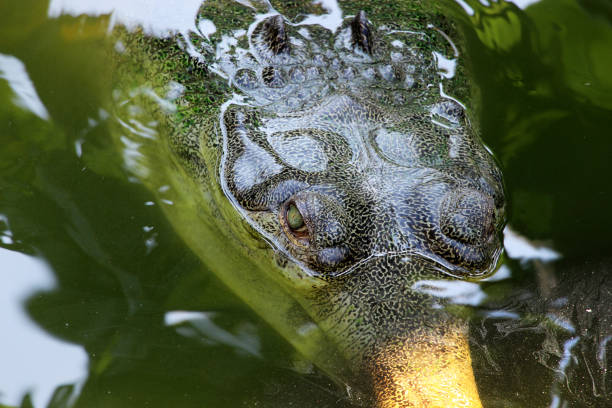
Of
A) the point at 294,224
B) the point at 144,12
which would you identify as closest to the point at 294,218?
the point at 294,224

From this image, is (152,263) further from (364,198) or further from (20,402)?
(364,198)

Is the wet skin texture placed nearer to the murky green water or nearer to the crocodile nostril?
the crocodile nostril

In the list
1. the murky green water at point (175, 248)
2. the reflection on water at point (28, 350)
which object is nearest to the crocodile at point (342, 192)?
the murky green water at point (175, 248)

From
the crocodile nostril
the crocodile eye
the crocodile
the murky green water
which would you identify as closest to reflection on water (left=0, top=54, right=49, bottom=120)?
the murky green water

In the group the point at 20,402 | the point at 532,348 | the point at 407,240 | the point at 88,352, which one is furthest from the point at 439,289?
the point at 20,402

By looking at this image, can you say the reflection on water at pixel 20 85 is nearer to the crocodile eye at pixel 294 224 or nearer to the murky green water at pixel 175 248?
the murky green water at pixel 175 248

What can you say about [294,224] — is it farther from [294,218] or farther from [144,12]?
[144,12]
